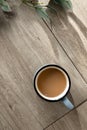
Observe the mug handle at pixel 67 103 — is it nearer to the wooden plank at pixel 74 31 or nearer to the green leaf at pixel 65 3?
the wooden plank at pixel 74 31

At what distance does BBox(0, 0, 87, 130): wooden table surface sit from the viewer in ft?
3.55

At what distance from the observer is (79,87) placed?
1091 mm

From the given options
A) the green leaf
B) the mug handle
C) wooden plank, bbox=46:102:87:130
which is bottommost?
wooden plank, bbox=46:102:87:130

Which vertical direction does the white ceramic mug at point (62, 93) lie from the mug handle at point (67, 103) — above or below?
above

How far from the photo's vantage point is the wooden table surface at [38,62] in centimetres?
108

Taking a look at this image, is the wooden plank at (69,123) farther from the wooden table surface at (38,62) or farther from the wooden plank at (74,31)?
the wooden plank at (74,31)

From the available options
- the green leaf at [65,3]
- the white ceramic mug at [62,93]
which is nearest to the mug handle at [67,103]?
the white ceramic mug at [62,93]

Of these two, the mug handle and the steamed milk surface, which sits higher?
the steamed milk surface

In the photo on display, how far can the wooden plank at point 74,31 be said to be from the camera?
1.10 m

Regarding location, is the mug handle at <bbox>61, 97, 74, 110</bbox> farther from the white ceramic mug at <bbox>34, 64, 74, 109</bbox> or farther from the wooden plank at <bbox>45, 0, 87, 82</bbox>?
the wooden plank at <bbox>45, 0, 87, 82</bbox>

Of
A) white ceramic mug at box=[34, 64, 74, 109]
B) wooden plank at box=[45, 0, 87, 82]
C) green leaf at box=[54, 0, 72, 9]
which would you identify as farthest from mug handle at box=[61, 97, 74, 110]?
green leaf at box=[54, 0, 72, 9]

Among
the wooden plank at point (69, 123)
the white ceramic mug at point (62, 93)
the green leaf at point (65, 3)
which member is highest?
the green leaf at point (65, 3)

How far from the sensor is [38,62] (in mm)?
1090

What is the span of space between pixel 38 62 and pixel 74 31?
5.8 inches
